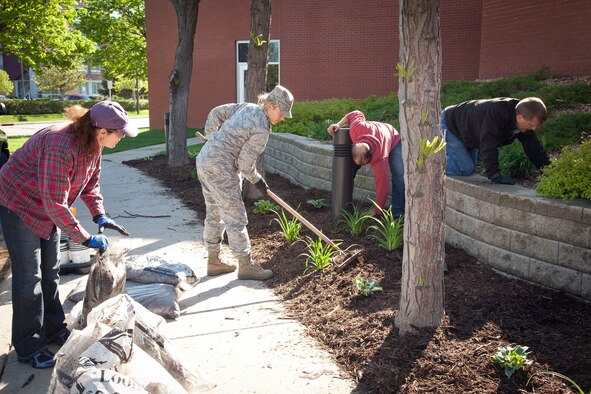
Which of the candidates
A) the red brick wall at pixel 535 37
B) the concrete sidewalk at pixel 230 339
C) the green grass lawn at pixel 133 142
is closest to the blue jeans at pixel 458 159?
the concrete sidewalk at pixel 230 339

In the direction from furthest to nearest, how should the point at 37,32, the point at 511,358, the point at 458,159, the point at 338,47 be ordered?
the point at 37,32 < the point at 338,47 < the point at 458,159 < the point at 511,358

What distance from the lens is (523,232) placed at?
4.50 metres

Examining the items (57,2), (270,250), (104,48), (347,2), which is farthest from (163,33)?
(270,250)

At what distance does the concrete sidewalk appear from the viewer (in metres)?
3.47

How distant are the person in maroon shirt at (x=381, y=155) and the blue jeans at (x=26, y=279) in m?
3.20

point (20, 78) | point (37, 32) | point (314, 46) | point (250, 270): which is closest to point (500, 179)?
point (250, 270)

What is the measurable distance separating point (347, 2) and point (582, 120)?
15989mm

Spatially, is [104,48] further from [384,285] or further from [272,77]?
[384,285]

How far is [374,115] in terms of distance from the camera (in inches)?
406

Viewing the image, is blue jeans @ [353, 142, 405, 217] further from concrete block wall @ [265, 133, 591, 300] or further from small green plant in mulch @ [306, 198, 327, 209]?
small green plant in mulch @ [306, 198, 327, 209]

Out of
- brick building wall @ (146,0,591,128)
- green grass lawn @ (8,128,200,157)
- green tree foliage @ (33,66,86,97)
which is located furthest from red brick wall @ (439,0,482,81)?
green tree foliage @ (33,66,86,97)

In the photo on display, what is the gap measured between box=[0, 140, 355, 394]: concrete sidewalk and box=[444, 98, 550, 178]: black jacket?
2317 millimetres

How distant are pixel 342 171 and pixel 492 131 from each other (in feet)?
6.16

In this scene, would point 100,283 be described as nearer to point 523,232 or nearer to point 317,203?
point 523,232
